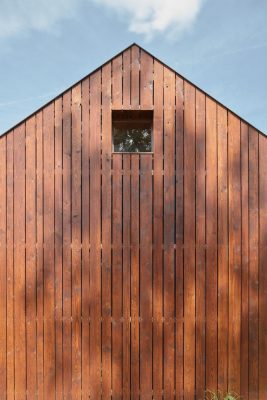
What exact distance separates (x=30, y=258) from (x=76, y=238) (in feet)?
2.45

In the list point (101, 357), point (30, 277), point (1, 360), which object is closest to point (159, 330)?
point (101, 357)

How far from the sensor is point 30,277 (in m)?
3.64

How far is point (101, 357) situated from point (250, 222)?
300 centimetres

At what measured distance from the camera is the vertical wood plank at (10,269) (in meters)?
3.60

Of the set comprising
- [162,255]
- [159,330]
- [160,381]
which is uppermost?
[162,255]

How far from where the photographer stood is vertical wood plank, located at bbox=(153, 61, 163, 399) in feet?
11.9

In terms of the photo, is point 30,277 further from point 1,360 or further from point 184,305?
point 184,305

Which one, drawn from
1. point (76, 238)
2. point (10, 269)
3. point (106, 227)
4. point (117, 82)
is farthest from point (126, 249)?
point (117, 82)

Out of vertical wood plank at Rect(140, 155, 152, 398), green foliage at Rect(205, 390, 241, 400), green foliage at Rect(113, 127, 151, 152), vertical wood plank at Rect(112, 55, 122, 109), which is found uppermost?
vertical wood plank at Rect(112, 55, 122, 109)

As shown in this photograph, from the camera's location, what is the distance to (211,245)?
3.69m

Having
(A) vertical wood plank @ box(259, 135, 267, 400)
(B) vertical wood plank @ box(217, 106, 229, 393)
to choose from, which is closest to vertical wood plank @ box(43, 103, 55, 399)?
(B) vertical wood plank @ box(217, 106, 229, 393)

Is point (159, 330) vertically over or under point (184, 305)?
under

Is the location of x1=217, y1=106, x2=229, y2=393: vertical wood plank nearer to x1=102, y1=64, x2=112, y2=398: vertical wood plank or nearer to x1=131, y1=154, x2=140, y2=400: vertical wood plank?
x1=131, y1=154, x2=140, y2=400: vertical wood plank

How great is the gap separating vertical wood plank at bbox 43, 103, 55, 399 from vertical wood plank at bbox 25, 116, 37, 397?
0.54 feet
